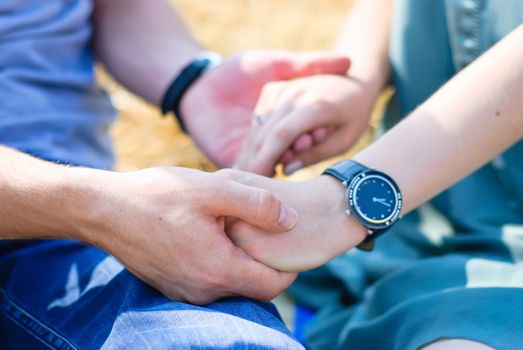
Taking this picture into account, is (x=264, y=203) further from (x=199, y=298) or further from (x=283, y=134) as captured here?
(x=283, y=134)

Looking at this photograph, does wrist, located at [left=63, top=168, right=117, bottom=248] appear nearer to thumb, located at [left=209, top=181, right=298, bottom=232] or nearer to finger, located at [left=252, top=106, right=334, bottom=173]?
thumb, located at [left=209, top=181, right=298, bottom=232]

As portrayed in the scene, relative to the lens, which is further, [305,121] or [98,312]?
[305,121]

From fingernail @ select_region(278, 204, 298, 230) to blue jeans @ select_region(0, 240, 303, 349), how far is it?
0.10 meters

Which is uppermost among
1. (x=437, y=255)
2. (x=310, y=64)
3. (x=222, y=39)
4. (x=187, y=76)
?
(x=310, y=64)

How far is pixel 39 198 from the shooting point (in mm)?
856

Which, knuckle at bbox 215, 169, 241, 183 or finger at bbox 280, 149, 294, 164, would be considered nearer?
knuckle at bbox 215, 169, 241, 183

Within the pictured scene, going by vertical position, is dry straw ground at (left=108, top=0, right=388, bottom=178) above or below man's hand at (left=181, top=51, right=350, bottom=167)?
below

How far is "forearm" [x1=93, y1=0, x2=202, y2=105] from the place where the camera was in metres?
1.34

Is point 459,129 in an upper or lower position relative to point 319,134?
upper

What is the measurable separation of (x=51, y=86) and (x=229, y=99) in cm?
30

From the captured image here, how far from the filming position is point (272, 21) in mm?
2436

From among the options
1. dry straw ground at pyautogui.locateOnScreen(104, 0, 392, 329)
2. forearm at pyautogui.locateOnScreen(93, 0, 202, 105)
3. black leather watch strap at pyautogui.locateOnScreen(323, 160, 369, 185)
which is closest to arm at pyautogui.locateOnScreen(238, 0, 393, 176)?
black leather watch strap at pyautogui.locateOnScreen(323, 160, 369, 185)

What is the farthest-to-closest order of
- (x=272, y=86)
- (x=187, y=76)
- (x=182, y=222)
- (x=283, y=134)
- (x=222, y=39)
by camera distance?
(x=222, y=39) → (x=187, y=76) → (x=272, y=86) → (x=283, y=134) → (x=182, y=222)

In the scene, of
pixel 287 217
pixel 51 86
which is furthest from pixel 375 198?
pixel 51 86
